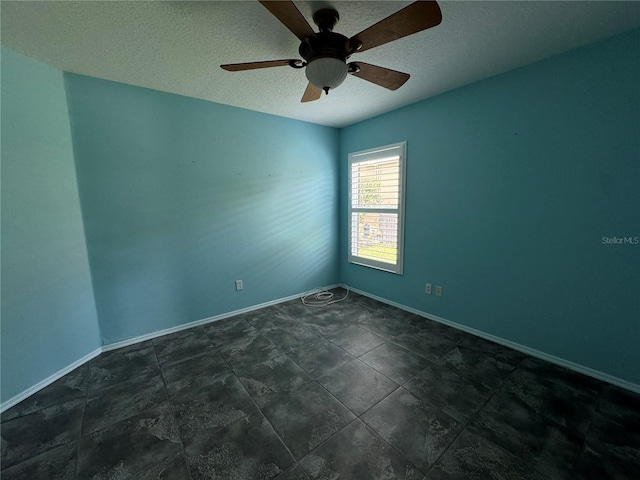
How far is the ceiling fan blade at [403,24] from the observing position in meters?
1.07

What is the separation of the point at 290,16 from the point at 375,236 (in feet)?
8.42

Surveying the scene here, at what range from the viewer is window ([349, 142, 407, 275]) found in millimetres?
2986

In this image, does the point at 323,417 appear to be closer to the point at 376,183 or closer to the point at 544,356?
the point at 544,356

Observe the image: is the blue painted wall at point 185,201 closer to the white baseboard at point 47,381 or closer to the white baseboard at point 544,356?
the white baseboard at point 47,381

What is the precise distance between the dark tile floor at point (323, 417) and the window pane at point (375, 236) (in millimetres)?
1221

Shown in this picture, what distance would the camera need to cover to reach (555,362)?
76.9 inches

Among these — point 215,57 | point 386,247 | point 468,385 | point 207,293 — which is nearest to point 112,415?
point 207,293

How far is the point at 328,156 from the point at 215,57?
1984 millimetres

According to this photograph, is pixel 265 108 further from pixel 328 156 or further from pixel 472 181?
pixel 472 181

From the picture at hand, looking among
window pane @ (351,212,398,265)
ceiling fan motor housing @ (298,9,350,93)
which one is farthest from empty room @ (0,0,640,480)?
window pane @ (351,212,398,265)

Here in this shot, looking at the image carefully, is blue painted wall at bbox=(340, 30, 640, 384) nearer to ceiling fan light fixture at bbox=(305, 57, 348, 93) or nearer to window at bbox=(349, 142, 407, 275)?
window at bbox=(349, 142, 407, 275)

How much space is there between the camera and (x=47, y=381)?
1.81 meters

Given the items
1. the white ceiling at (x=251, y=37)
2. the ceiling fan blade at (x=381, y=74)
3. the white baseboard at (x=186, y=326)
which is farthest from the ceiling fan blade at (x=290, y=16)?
the white baseboard at (x=186, y=326)

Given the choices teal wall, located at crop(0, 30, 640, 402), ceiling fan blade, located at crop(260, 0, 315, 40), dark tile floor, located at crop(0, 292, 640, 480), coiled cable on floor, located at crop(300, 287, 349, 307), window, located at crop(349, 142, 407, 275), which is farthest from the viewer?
coiled cable on floor, located at crop(300, 287, 349, 307)
